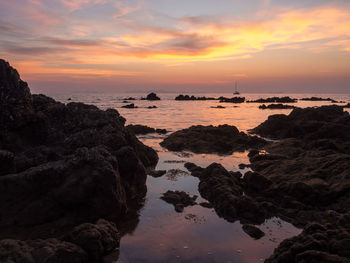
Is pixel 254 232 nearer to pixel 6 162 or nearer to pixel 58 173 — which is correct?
pixel 58 173

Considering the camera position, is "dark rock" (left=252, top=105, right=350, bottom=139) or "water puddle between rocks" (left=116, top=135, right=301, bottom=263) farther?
"dark rock" (left=252, top=105, right=350, bottom=139)

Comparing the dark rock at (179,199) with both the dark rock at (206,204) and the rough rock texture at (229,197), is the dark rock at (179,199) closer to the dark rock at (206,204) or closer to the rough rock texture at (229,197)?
the dark rock at (206,204)

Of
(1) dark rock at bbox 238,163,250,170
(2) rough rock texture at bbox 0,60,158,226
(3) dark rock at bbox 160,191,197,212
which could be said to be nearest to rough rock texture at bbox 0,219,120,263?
(2) rough rock texture at bbox 0,60,158,226

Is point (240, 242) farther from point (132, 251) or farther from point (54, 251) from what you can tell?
point (54, 251)

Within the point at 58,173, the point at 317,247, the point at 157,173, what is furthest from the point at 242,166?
the point at 58,173

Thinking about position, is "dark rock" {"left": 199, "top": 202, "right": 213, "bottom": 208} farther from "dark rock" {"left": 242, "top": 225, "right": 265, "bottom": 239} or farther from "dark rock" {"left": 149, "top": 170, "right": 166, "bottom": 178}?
"dark rock" {"left": 149, "top": 170, "right": 166, "bottom": 178}

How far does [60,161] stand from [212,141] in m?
14.6

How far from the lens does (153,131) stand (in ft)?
100

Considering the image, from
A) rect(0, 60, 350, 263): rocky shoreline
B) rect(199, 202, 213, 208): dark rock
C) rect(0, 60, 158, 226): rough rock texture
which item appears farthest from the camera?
rect(199, 202, 213, 208): dark rock

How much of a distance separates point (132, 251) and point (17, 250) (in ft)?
8.31

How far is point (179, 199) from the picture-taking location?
10.6 meters

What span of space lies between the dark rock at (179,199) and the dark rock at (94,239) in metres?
3.14

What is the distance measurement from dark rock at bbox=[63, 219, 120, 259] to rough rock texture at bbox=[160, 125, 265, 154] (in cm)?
1380

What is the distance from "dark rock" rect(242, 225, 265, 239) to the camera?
8012 mm
